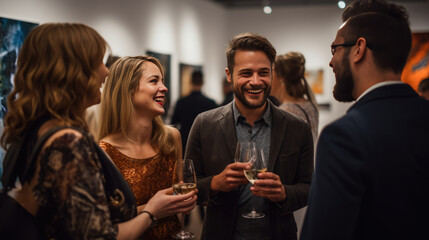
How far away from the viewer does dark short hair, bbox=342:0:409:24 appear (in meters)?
1.51

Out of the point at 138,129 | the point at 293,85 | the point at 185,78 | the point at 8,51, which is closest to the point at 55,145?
the point at 138,129

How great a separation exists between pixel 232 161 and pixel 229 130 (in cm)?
18

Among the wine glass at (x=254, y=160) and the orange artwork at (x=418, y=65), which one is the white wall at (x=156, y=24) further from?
the orange artwork at (x=418, y=65)

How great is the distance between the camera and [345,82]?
1527mm

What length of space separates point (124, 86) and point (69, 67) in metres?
0.91

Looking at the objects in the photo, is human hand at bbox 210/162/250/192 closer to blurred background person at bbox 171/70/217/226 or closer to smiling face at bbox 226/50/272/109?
Result: smiling face at bbox 226/50/272/109

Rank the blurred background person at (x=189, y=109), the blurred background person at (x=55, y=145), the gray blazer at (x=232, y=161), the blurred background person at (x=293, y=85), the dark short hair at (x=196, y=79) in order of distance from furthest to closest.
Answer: the dark short hair at (x=196, y=79) → the blurred background person at (x=189, y=109) → the blurred background person at (x=293, y=85) → the gray blazer at (x=232, y=161) → the blurred background person at (x=55, y=145)

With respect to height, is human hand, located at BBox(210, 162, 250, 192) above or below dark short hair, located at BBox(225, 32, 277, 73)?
below

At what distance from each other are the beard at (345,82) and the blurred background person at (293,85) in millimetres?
2177

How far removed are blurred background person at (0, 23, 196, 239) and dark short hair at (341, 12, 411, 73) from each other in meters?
1.01

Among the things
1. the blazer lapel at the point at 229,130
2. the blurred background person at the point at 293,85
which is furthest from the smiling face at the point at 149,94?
the blurred background person at the point at 293,85

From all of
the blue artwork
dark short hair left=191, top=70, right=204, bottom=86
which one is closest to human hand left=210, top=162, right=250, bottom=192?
the blue artwork

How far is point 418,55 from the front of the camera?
8.23 m

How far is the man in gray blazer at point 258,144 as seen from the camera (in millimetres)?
2129
